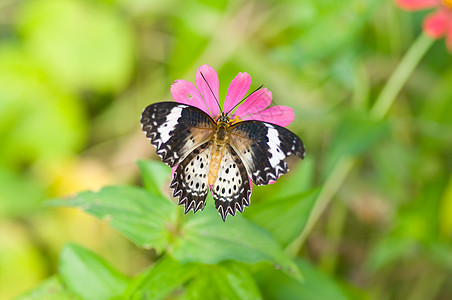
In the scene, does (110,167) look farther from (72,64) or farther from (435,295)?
(435,295)

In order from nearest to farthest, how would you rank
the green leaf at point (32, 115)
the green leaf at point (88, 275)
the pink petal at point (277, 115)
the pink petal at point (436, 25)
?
the pink petal at point (277, 115) < the green leaf at point (88, 275) < the pink petal at point (436, 25) < the green leaf at point (32, 115)

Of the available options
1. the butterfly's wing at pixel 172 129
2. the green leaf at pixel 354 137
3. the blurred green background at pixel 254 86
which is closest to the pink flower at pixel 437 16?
the blurred green background at pixel 254 86

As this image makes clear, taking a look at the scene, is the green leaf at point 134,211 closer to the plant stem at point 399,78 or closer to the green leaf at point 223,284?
the green leaf at point 223,284

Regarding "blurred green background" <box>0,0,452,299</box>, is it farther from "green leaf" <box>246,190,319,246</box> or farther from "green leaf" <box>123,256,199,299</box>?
"green leaf" <box>123,256,199,299</box>

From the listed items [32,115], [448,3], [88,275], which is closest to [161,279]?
[88,275]

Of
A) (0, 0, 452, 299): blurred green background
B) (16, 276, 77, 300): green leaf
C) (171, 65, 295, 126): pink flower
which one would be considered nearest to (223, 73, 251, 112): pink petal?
(171, 65, 295, 126): pink flower
